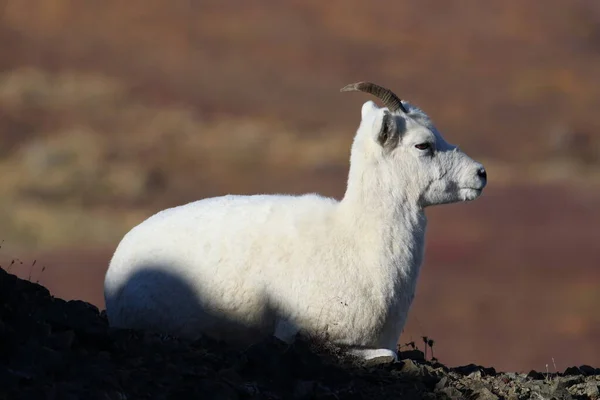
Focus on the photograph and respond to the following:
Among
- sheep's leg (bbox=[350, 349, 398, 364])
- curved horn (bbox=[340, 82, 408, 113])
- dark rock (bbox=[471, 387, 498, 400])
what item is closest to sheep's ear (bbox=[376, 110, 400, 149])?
curved horn (bbox=[340, 82, 408, 113])

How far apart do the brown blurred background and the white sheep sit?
19.2 metres

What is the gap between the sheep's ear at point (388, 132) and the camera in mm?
11008

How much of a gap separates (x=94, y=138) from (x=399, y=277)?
47.4 m

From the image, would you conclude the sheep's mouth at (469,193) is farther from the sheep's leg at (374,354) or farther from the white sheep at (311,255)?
the sheep's leg at (374,354)

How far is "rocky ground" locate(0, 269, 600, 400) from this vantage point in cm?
853

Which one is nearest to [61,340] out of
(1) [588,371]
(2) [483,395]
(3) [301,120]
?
(2) [483,395]

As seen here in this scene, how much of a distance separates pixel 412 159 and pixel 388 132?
1.13ft

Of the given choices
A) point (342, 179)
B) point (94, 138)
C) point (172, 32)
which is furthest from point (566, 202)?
point (172, 32)

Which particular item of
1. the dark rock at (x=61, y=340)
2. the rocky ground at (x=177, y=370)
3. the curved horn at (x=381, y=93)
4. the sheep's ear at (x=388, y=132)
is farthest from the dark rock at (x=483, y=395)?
the dark rock at (x=61, y=340)

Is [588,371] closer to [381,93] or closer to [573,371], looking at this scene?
[573,371]

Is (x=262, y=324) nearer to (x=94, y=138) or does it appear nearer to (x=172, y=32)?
(x=94, y=138)

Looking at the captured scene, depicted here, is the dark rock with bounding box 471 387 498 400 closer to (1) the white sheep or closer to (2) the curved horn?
(1) the white sheep

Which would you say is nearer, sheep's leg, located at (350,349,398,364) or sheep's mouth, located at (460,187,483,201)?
sheep's leg, located at (350,349,398,364)

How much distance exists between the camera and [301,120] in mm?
63312
